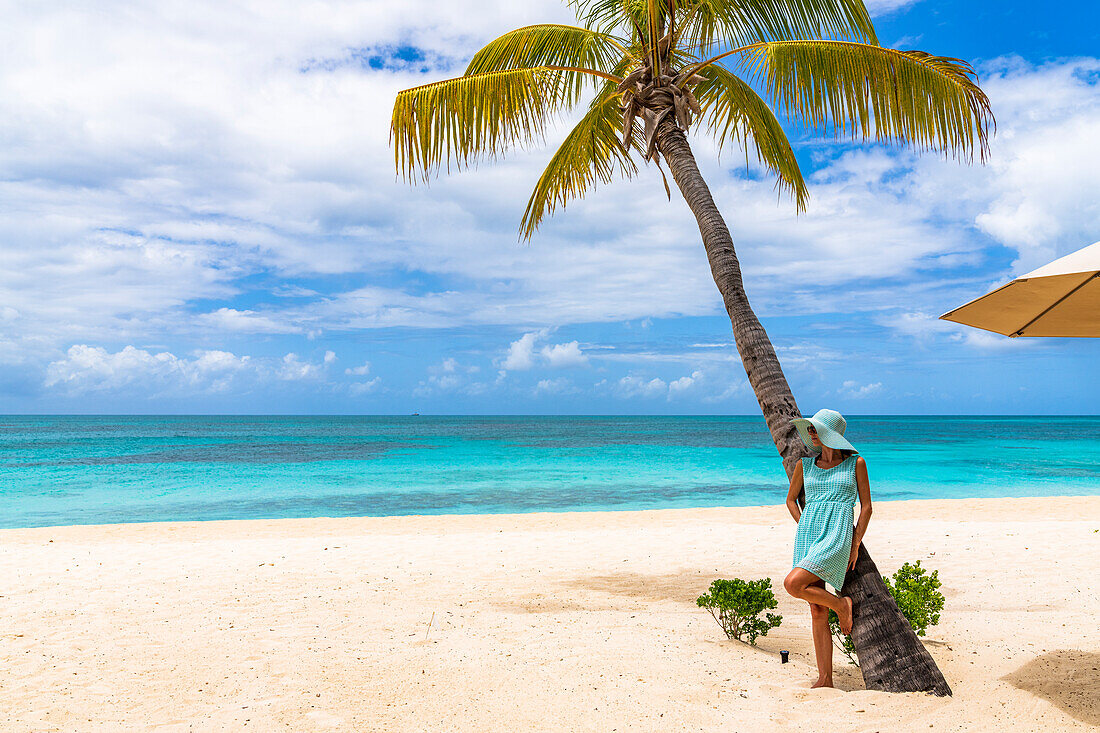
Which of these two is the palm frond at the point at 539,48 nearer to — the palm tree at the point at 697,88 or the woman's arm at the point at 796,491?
the palm tree at the point at 697,88

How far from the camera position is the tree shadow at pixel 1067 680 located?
364 cm

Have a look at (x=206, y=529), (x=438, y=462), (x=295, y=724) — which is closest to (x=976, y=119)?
(x=295, y=724)

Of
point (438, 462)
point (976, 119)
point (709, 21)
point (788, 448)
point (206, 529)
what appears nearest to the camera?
point (788, 448)

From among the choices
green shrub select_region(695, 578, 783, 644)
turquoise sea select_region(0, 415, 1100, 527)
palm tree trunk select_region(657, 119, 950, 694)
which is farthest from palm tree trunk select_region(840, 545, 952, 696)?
turquoise sea select_region(0, 415, 1100, 527)

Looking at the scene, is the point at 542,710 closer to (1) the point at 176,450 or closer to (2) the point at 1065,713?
(2) the point at 1065,713

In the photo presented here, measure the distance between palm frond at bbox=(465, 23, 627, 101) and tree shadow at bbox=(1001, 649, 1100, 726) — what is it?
604 cm

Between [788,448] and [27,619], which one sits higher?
[788,448]

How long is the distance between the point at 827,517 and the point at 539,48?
5.14 metres

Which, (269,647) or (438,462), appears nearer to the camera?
(269,647)

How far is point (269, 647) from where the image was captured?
16.4ft

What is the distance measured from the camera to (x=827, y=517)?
3.78m

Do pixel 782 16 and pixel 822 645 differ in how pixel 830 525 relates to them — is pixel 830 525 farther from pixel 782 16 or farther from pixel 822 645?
pixel 782 16

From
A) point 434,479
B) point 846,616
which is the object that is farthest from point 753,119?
point 434,479

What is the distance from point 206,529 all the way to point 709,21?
1251 cm
